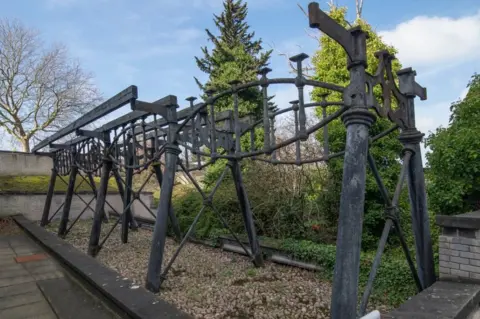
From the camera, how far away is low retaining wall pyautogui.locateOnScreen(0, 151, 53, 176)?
38.3ft

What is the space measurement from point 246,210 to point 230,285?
1.04 meters

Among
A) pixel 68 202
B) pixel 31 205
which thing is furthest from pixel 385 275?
pixel 31 205

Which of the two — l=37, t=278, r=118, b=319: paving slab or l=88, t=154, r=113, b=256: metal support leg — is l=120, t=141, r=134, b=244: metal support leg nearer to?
l=88, t=154, r=113, b=256: metal support leg

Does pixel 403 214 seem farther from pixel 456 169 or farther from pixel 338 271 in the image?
pixel 338 271

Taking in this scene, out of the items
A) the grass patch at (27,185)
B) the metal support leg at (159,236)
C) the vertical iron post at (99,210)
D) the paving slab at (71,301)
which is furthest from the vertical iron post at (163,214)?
the grass patch at (27,185)

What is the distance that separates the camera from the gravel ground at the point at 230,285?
3285 mm

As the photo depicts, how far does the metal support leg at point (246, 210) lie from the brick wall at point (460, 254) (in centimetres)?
243

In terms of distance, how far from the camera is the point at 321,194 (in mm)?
6176

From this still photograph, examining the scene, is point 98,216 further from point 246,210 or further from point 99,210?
point 246,210

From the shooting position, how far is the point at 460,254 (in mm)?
2656

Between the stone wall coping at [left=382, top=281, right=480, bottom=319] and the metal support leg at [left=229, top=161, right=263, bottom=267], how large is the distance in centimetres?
246

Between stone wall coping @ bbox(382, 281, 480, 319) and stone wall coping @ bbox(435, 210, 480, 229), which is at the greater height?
stone wall coping @ bbox(435, 210, 480, 229)

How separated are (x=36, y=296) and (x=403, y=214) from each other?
5.42 metres

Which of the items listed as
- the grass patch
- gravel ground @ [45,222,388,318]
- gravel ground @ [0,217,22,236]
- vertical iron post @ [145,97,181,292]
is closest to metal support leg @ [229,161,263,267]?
gravel ground @ [45,222,388,318]
